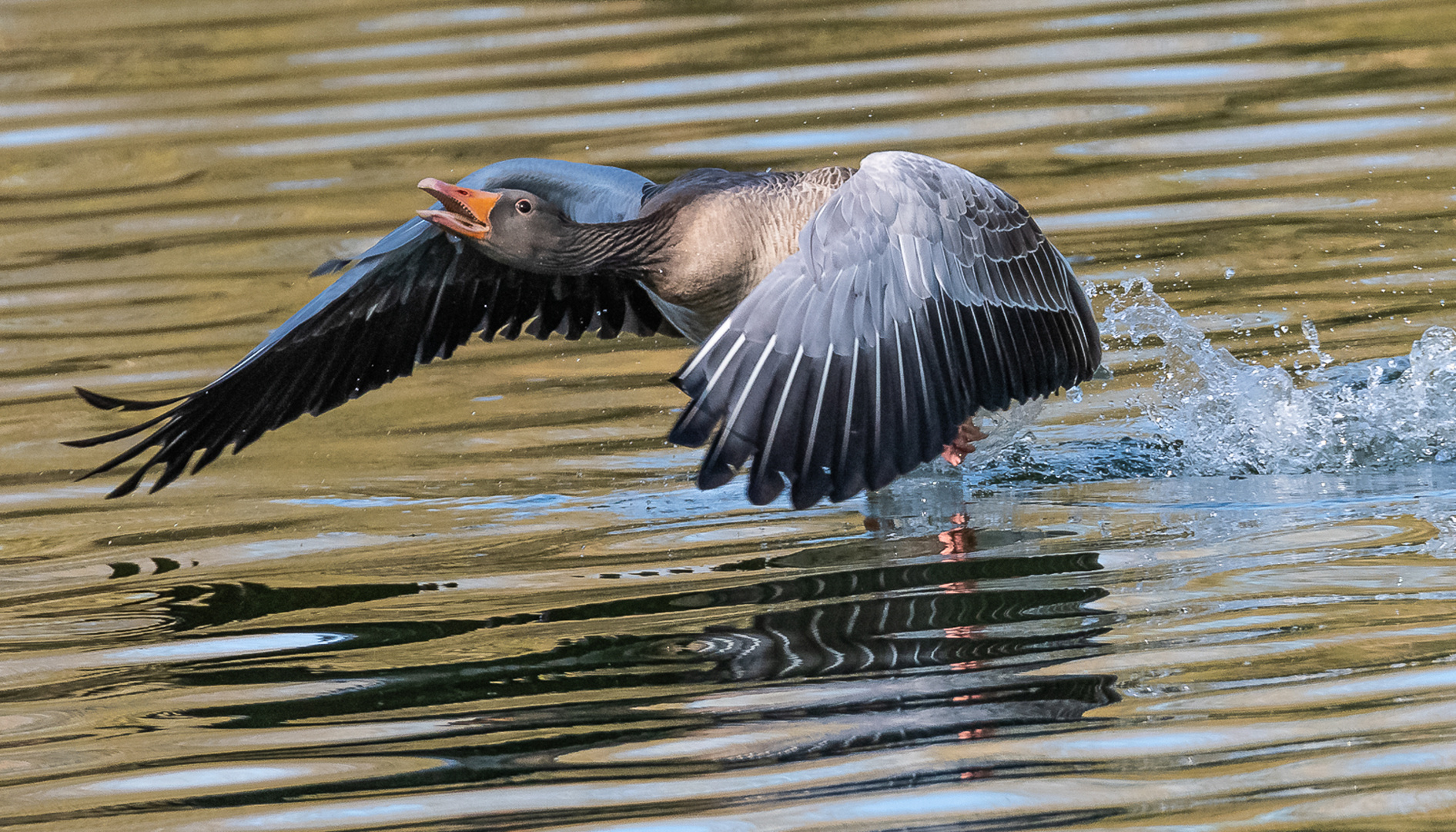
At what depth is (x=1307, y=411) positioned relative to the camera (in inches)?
265

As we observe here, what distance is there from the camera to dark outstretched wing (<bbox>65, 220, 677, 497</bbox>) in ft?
22.1

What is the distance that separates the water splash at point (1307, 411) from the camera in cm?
651

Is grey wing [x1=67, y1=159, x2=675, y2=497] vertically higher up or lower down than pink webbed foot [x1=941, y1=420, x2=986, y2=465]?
higher up

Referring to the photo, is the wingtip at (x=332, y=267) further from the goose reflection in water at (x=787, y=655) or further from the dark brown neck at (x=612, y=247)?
the goose reflection in water at (x=787, y=655)

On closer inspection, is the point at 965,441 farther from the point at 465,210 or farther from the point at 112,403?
the point at 112,403

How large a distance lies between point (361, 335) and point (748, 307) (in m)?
2.16

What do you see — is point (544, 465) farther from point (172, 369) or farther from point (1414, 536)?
point (1414, 536)

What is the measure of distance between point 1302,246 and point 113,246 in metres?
6.74

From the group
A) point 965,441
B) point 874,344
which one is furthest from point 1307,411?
point 874,344

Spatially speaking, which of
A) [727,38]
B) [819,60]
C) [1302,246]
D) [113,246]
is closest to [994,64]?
[819,60]

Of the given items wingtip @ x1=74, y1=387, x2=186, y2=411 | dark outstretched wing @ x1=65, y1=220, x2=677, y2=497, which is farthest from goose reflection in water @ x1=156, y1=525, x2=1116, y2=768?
dark outstretched wing @ x1=65, y1=220, x2=677, y2=497

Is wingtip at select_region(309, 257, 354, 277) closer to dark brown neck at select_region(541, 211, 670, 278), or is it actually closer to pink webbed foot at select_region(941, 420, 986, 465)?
dark brown neck at select_region(541, 211, 670, 278)

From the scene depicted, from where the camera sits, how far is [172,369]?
8.76 metres

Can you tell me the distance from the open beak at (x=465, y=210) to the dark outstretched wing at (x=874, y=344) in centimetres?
109
